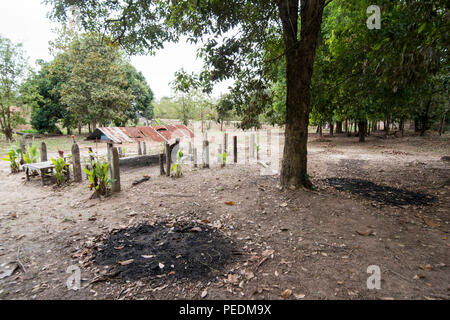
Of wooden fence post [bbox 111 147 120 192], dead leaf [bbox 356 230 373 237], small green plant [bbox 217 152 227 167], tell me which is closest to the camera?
dead leaf [bbox 356 230 373 237]

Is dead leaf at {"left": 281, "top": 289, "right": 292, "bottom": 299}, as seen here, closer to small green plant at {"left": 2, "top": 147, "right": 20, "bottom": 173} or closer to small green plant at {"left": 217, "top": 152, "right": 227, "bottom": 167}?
small green plant at {"left": 217, "top": 152, "right": 227, "bottom": 167}

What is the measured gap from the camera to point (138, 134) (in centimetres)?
939

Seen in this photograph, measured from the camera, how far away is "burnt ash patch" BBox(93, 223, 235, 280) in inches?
114

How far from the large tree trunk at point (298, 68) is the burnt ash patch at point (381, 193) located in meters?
1.55

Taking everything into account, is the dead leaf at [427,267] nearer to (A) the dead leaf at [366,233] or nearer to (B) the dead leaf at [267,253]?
(A) the dead leaf at [366,233]

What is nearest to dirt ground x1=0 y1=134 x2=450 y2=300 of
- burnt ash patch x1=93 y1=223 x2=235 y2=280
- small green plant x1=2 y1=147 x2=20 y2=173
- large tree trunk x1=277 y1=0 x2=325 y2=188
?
burnt ash patch x1=93 y1=223 x2=235 y2=280

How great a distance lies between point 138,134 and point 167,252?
23.2 ft

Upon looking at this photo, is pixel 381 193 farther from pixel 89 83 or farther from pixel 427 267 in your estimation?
pixel 89 83

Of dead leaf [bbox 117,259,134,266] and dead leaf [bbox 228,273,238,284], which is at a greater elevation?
dead leaf [bbox 117,259,134,266]

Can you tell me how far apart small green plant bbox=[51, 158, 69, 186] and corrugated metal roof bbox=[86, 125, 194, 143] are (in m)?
1.40

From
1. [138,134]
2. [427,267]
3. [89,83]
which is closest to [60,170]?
[138,134]

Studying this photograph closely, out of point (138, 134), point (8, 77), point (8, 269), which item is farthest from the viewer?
point (8, 77)

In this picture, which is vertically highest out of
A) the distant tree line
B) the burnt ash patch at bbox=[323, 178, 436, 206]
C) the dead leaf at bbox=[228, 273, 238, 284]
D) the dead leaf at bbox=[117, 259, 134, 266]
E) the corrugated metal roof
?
the distant tree line

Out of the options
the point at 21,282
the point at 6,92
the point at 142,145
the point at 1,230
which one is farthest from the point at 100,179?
the point at 6,92
